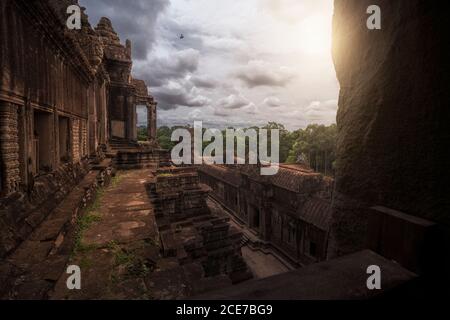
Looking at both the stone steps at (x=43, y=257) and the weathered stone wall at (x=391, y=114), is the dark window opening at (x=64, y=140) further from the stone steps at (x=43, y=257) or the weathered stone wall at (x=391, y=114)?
the weathered stone wall at (x=391, y=114)

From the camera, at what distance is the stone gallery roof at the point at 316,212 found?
14211 millimetres

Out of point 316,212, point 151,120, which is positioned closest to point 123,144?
point 151,120

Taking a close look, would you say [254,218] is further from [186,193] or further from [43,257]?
[43,257]

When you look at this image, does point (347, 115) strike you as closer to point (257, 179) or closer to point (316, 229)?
point (316, 229)

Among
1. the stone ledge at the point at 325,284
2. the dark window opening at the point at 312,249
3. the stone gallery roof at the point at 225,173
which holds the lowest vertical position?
the dark window opening at the point at 312,249

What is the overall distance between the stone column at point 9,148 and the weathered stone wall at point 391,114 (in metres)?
4.33

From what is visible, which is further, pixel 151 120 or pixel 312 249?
pixel 151 120

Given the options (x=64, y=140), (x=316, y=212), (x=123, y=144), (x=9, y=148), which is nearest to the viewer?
(x=9, y=148)

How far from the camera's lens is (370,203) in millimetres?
1612

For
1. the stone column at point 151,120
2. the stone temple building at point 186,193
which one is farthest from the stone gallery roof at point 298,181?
the stone column at point 151,120

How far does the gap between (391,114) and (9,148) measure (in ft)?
15.7

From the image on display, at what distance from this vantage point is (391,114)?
1.46 meters

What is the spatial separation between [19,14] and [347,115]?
4.90 m
